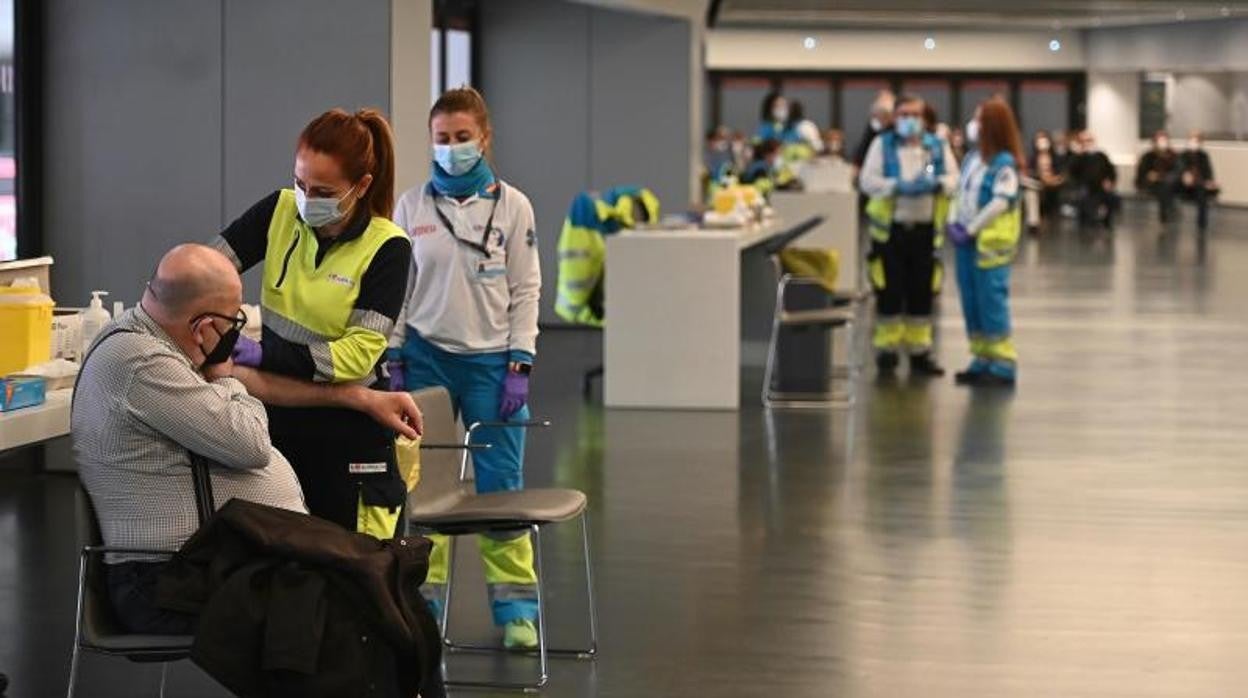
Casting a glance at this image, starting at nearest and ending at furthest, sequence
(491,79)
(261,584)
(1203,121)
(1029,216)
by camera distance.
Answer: (261,584) < (491,79) < (1029,216) < (1203,121)

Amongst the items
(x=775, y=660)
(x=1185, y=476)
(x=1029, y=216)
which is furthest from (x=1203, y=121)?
(x=775, y=660)

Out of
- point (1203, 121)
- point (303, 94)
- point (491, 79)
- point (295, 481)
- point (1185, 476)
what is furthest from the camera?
point (1203, 121)

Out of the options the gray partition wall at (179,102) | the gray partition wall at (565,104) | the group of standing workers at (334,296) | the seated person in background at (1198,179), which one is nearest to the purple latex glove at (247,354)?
the group of standing workers at (334,296)

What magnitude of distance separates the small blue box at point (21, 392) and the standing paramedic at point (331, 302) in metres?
0.49

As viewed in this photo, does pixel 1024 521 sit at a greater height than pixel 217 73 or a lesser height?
lesser

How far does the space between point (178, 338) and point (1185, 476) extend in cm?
587

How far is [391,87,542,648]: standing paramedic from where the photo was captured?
5.97 metres

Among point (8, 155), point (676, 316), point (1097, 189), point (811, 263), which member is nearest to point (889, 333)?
point (811, 263)

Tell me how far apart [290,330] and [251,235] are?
253 mm

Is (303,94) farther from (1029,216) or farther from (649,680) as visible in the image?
(1029,216)

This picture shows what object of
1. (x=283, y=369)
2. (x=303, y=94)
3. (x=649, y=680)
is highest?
(x=303, y=94)

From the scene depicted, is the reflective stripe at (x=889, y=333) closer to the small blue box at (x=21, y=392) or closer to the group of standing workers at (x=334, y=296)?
the group of standing workers at (x=334, y=296)

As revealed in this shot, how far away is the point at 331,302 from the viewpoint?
15.7ft

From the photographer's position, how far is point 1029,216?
31453 mm
